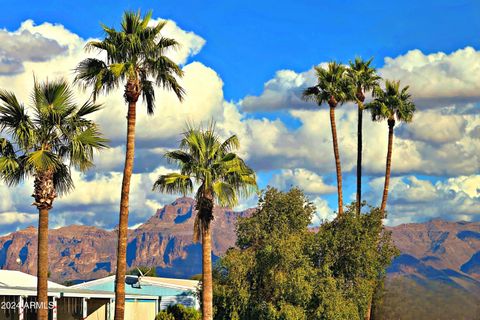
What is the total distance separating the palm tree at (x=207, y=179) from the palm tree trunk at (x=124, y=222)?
5.67 metres

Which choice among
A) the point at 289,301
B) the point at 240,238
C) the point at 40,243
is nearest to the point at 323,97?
the point at 240,238

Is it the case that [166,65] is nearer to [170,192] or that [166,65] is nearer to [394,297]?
[170,192]

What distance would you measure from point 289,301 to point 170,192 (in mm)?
15055

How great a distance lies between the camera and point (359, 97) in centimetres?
6353

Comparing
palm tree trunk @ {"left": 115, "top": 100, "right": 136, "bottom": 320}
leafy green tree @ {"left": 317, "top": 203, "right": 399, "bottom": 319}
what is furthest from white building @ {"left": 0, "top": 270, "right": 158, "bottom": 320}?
leafy green tree @ {"left": 317, "top": 203, "right": 399, "bottom": 319}

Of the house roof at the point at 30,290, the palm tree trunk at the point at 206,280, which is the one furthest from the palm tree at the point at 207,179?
the house roof at the point at 30,290

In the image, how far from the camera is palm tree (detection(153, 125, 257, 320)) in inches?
1558

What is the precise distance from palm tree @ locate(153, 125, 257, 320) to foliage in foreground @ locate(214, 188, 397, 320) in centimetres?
1179

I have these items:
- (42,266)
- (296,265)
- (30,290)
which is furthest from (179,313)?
(42,266)

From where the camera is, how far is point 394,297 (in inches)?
2640

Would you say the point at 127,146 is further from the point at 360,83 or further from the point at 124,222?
the point at 360,83

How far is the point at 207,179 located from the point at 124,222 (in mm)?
7495

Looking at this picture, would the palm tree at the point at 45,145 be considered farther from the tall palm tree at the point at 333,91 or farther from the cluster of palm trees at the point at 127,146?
the tall palm tree at the point at 333,91

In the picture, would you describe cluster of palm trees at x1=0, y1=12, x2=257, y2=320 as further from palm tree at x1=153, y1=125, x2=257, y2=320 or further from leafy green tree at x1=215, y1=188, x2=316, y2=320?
leafy green tree at x1=215, y1=188, x2=316, y2=320
